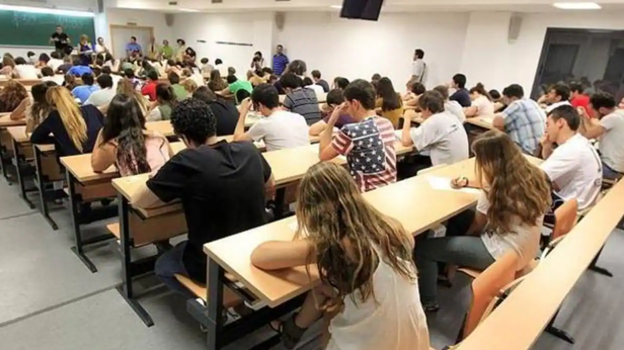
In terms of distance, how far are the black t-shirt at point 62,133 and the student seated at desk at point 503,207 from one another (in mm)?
2687

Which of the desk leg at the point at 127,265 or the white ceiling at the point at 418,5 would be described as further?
the white ceiling at the point at 418,5

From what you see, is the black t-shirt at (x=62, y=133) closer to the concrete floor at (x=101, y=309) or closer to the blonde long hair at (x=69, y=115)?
the blonde long hair at (x=69, y=115)

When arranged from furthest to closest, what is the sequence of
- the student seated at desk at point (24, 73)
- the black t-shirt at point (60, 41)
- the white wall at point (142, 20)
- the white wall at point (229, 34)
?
the white wall at point (142, 20) < the white wall at point (229, 34) < the black t-shirt at point (60, 41) < the student seated at desk at point (24, 73)

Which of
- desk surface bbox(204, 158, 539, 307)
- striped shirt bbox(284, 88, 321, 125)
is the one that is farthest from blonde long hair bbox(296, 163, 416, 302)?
striped shirt bbox(284, 88, 321, 125)

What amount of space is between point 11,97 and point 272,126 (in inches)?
118

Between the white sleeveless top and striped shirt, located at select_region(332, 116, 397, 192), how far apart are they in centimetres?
120

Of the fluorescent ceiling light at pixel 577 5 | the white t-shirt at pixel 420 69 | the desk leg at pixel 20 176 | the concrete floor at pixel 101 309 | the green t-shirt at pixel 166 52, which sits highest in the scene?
the fluorescent ceiling light at pixel 577 5

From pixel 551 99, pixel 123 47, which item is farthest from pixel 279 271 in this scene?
pixel 123 47

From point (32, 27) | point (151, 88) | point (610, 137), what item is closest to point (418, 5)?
point (610, 137)

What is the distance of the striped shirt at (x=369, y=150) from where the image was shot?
2.31 metres

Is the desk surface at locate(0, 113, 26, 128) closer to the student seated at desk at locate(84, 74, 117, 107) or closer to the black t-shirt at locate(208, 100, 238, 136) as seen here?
the student seated at desk at locate(84, 74, 117, 107)

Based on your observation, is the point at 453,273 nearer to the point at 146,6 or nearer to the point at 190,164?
the point at 190,164

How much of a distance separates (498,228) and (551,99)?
4.40 m

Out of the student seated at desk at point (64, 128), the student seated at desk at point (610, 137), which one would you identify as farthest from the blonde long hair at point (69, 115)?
the student seated at desk at point (610, 137)
